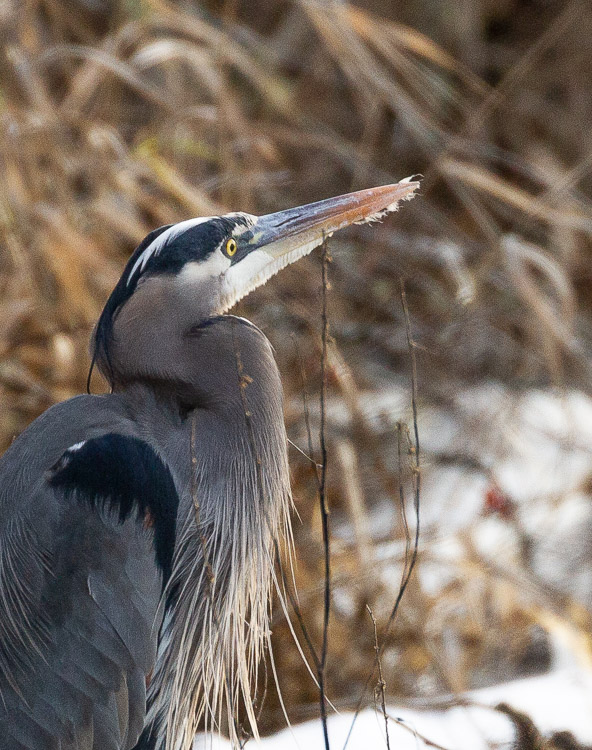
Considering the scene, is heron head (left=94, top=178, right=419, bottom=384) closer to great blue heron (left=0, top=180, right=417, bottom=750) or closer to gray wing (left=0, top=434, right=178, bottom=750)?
great blue heron (left=0, top=180, right=417, bottom=750)

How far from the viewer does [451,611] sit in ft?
9.52

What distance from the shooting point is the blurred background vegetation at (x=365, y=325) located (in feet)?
9.05

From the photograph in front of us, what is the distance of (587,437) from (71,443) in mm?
2616

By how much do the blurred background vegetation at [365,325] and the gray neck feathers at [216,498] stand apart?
28.1 inches

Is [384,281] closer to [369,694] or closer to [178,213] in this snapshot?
[178,213]

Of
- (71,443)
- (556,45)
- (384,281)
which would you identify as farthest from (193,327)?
(556,45)

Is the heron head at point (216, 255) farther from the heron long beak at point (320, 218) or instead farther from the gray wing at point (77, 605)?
the gray wing at point (77, 605)

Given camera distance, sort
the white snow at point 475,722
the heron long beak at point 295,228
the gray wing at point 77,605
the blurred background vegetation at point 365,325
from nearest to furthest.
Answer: the gray wing at point 77,605, the heron long beak at point 295,228, the white snow at point 475,722, the blurred background vegetation at point 365,325

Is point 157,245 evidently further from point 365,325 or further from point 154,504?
point 365,325

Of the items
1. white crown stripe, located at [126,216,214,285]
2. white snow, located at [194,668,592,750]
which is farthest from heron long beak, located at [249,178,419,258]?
white snow, located at [194,668,592,750]

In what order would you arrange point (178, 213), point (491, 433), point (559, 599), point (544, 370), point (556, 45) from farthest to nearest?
point (556, 45)
point (544, 370)
point (491, 433)
point (178, 213)
point (559, 599)

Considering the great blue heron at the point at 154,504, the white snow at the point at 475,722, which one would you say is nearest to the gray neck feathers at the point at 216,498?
the great blue heron at the point at 154,504

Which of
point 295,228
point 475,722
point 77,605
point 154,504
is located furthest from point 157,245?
point 475,722

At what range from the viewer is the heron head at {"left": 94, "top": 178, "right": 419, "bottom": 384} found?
5.36 ft
